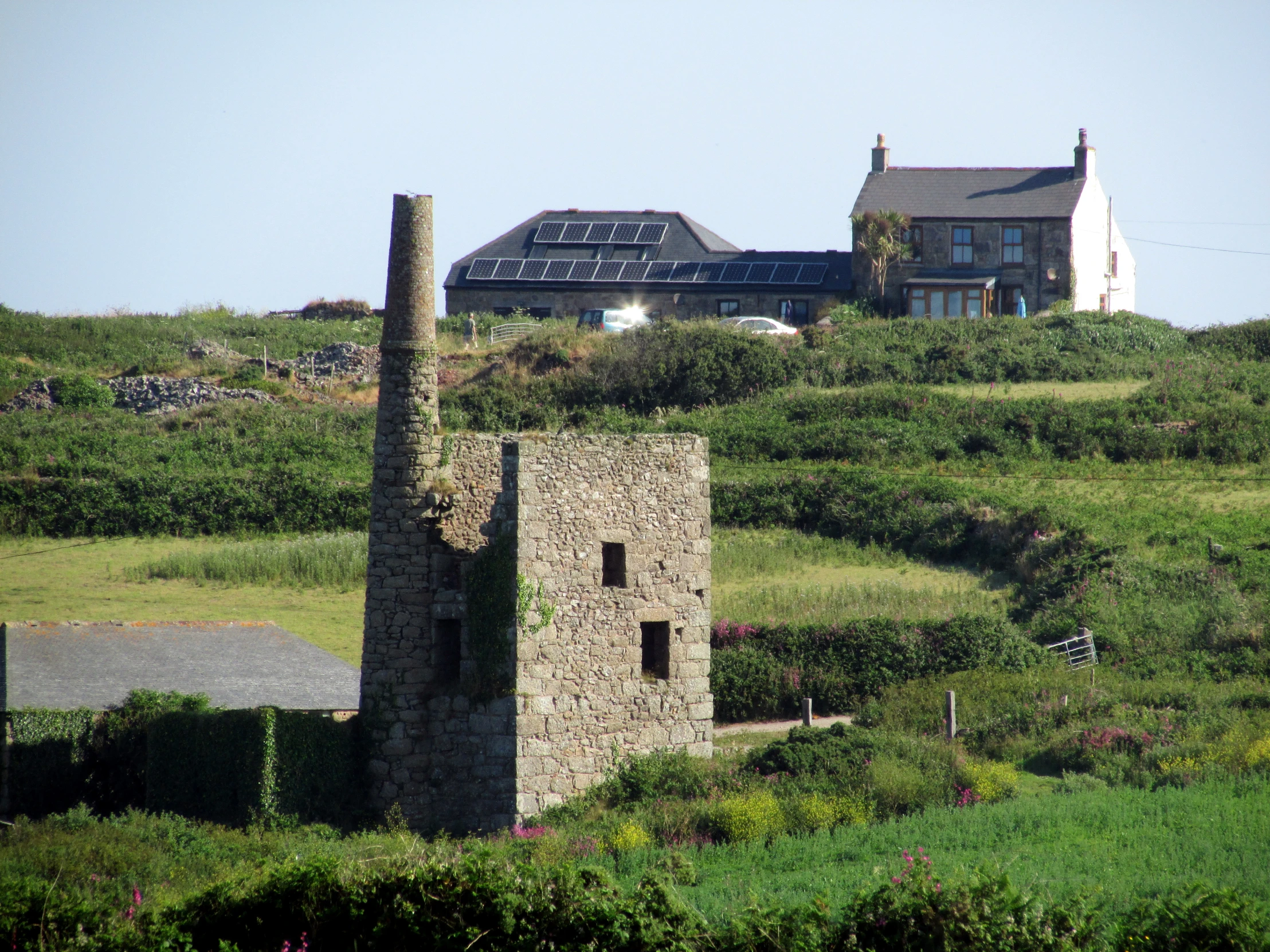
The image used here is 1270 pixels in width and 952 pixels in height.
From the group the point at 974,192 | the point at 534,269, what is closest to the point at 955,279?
the point at 974,192

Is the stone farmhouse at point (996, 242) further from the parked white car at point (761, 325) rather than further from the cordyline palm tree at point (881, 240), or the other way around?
the parked white car at point (761, 325)

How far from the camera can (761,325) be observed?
52250 millimetres

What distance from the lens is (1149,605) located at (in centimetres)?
2827

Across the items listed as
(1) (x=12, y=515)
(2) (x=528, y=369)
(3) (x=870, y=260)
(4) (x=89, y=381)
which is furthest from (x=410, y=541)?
(3) (x=870, y=260)

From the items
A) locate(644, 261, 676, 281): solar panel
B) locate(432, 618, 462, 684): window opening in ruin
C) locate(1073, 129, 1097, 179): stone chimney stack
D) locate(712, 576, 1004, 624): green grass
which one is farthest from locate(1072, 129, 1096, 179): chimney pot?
locate(432, 618, 462, 684): window opening in ruin

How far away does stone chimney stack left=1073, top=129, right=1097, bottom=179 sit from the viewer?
5638 cm

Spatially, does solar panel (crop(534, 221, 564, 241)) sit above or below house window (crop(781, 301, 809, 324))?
above

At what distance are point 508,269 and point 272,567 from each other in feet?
93.4

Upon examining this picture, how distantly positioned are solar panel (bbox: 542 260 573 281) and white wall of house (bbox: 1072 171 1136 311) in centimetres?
1972

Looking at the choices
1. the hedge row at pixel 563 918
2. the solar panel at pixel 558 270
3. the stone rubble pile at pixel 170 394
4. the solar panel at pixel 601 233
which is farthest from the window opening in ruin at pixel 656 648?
the solar panel at pixel 601 233

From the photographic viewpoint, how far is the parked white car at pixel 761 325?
2026 inches

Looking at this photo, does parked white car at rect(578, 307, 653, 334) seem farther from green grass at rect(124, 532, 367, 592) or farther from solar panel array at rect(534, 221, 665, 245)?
green grass at rect(124, 532, 367, 592)

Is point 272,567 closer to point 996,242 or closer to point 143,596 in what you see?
point 143,596

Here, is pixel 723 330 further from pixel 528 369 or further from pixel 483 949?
pixel 483 949
